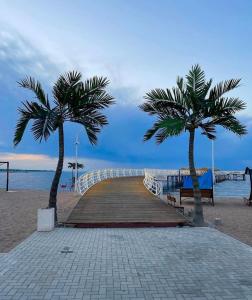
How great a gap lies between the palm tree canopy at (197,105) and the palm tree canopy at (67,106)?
1.66 metres

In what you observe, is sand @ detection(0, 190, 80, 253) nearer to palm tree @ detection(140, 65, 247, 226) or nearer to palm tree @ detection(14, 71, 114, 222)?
palm tree @ detection(14, 71, 114, 222)

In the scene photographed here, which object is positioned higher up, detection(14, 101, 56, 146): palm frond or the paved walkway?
detection(14, 101, 56, 146): palm frond

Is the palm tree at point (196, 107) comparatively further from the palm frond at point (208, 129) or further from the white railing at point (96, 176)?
the white railing at point (96, 176)

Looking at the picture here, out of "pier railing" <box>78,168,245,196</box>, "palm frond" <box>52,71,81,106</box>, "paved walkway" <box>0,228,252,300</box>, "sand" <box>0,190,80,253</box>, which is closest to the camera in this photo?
"paved walkway" <box>0,228,252,300</box>

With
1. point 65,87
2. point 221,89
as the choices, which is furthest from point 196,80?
point 65,87

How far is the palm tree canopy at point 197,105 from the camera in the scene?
11055 millimetres

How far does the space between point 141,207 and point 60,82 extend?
19.6ft

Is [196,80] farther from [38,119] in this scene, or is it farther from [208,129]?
[38,119]

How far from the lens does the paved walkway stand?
201 inches

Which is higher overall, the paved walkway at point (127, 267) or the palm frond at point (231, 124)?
the palm frond at point (231, 124)

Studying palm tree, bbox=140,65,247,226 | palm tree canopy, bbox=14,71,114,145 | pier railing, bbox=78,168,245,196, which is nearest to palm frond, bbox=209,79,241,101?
palm tree, bbox=140,65,247,226

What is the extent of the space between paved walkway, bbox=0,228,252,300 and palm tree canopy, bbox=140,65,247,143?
146 inches

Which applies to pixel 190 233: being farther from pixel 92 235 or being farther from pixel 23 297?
pixel 23 297

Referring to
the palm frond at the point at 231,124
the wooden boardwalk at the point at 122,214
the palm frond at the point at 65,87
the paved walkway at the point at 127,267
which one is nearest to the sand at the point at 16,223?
the paved walkway at the point at 127,267
